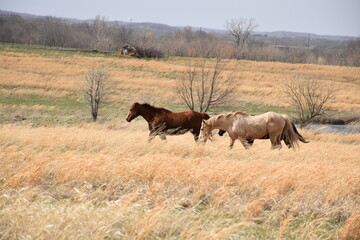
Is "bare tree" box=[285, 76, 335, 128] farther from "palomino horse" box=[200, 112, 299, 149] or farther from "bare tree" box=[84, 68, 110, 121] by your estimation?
"palomino horse" box=[200, 112, 299, 149]

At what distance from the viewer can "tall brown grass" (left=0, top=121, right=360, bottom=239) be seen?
4953mm

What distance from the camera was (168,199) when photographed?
5.92 metres

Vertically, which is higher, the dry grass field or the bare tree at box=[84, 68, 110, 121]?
the dry grass field

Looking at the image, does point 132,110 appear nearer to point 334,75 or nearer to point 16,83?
point 16,83

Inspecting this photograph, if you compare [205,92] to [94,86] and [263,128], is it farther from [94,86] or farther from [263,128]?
[263,128]

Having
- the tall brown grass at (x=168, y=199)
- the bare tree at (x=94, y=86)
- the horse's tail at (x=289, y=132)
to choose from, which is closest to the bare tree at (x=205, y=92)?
the bare tree at (x=94, y=86)

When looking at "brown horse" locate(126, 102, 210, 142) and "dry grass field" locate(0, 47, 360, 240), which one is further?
"brown horse" locate(126, 102, 210, 142)

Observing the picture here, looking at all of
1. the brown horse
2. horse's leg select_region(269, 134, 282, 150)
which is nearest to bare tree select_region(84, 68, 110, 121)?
the brown horse

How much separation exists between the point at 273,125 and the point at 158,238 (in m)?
8.25

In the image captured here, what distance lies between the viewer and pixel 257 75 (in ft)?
191

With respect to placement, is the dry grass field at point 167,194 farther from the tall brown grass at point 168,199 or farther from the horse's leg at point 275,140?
the horse's leg at point 275,140

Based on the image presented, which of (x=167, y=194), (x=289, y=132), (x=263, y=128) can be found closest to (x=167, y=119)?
(x=263, y=128)

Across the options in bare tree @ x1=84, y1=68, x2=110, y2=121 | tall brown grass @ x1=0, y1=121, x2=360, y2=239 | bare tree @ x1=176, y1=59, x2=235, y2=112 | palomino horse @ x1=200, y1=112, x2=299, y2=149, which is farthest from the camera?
bare tree @ x1=176, y1=59, x2=235, y2=112

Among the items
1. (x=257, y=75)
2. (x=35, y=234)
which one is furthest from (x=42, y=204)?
(x=257, y=75)
